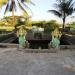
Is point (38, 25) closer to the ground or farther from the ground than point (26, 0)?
closer to the ground

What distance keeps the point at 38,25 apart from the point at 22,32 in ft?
82.8

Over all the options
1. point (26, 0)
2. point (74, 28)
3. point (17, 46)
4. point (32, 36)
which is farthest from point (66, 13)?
point (17, 46)

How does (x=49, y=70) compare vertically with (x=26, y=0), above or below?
below

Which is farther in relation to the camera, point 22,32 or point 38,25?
point 38,25

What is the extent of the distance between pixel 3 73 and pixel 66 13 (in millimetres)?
31838

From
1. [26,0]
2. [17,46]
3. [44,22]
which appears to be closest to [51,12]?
[44,22]

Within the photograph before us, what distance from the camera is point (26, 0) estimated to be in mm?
35312

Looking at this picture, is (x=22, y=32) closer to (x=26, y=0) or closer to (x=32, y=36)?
(x=32, y=36)

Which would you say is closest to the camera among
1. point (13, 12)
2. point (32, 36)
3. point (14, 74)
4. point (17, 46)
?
point (14, 74)

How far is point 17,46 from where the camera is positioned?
1551 centimetres

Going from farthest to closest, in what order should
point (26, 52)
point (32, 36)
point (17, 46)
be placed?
point (32, 36), point (17, 46), point (26, 52)

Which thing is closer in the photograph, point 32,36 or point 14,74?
point 14,74

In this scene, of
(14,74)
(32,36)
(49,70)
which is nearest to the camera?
(14,74)

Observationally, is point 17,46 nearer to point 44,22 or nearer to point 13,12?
point 13,12
